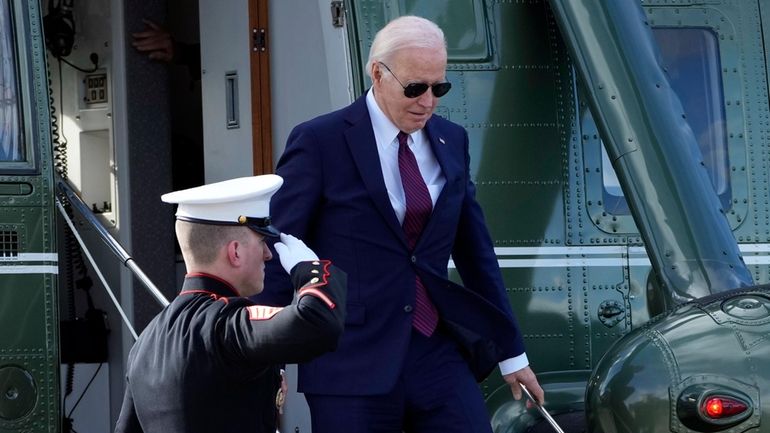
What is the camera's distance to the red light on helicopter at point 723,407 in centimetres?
374

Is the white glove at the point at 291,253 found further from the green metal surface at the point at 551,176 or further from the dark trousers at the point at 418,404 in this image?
the green metal surface at the point at 551,176

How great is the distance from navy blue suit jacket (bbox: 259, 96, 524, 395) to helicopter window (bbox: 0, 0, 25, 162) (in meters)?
1.45

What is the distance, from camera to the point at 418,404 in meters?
3.75

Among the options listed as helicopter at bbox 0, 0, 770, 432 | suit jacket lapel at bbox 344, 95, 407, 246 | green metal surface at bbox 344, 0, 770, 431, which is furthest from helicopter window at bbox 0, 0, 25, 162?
suit jacket lapel at bbox 344, 95, 407, 246

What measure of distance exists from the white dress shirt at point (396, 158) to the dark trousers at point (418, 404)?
40 cm

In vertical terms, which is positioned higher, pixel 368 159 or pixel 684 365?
→ pixel 368 159

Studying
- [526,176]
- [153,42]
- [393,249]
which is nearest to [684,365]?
[393,249]

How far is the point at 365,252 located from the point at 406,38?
0.61 meters

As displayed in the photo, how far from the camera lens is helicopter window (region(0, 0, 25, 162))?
4.93m

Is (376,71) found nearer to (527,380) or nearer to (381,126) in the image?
(381,126)

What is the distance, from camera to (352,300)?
380 centimetres

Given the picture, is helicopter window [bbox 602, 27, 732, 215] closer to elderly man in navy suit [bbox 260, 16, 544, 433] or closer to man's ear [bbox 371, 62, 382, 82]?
elderly man in navy suit [bbox 260, 16, 544, 433]

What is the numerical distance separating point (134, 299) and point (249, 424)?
335 centimetres

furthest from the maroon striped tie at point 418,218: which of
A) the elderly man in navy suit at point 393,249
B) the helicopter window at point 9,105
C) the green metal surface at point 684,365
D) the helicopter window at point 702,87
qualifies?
the helicopter window at point 702,87
